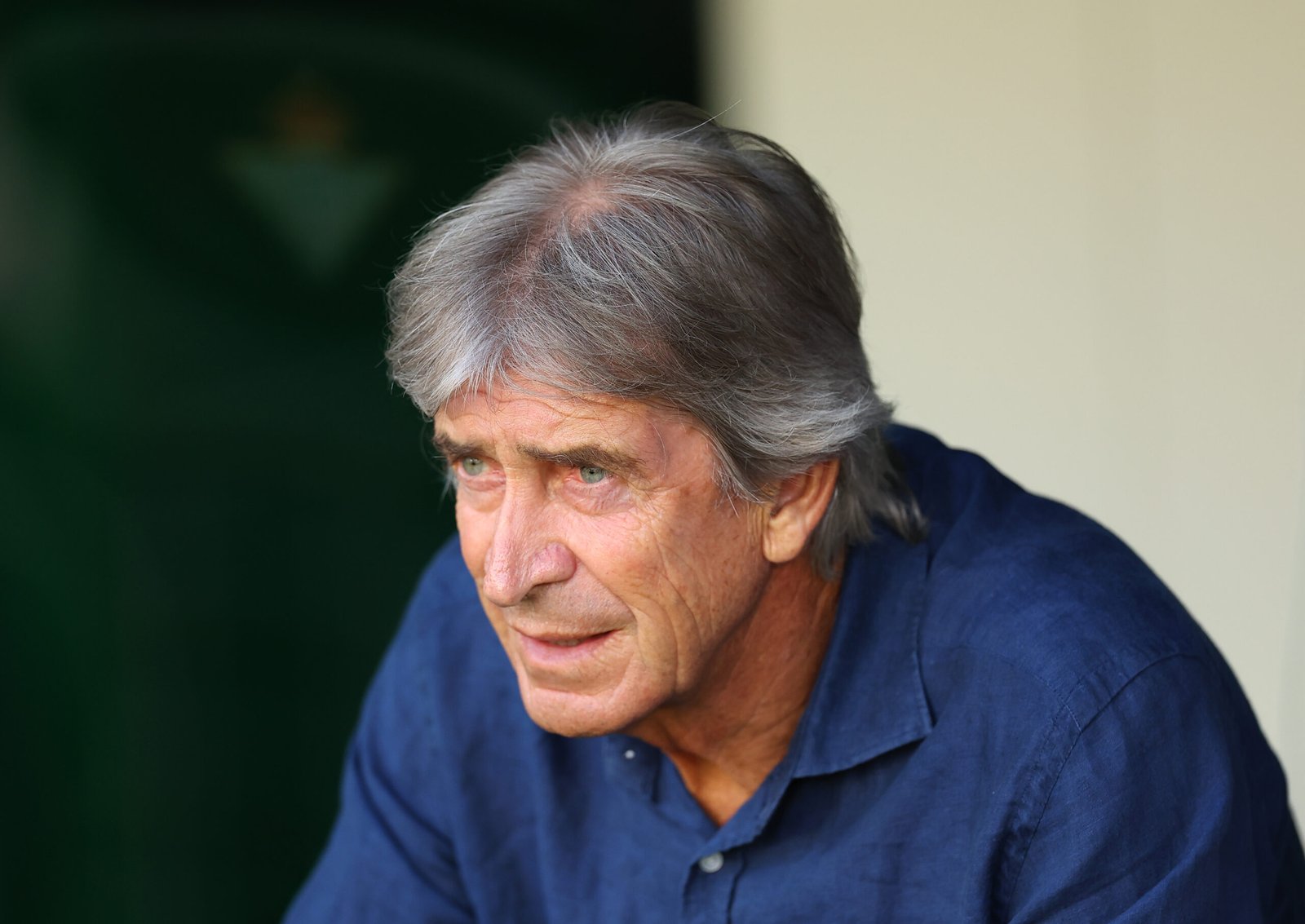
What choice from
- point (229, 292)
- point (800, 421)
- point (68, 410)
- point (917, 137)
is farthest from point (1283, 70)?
point (68, 410)

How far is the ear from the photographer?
1799 millimetres

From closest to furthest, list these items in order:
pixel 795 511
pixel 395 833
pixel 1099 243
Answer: pixel 795 511, pixel 395 833, pixel 1099 243

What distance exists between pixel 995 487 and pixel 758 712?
0.44 meters

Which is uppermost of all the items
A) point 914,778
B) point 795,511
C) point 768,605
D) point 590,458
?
point 590,458

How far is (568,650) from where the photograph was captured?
1.74 meters

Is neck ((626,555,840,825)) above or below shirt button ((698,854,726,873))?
above

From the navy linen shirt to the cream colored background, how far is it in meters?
1.06

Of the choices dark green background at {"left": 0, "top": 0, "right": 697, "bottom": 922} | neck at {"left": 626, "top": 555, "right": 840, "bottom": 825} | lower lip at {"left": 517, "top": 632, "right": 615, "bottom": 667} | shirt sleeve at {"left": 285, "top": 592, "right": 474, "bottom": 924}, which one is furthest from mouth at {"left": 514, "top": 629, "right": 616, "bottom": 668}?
dark green background at {"left": 0, "top": 0, "right": 697, "bottom": 922}

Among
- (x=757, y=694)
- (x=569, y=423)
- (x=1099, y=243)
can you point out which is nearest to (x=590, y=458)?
(x=569, y=423)

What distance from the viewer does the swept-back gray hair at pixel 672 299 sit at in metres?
1.61

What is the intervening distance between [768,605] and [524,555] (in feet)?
1.18

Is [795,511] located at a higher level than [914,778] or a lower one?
higher

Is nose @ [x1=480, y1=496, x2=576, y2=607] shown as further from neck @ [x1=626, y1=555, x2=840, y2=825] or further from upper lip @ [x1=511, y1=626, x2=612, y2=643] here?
neck @ [x1=626, y1=555, x2=840, y2=825]

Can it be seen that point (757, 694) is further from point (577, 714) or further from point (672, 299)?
point (672, 299)
